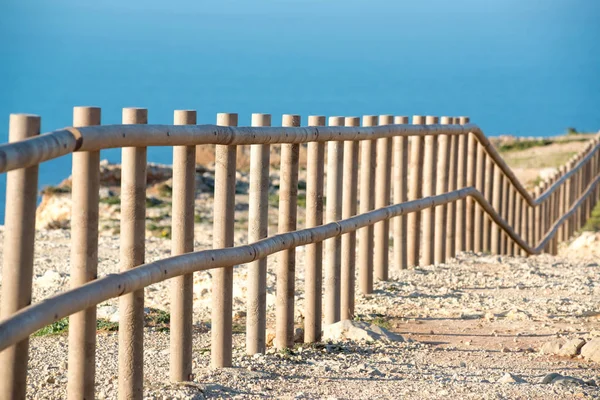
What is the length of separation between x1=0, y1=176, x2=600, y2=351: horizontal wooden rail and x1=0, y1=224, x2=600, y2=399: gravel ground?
53 cm

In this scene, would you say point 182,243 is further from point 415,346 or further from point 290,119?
point 415,346

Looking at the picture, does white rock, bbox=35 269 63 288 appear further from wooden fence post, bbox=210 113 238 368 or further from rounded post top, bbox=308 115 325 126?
wooden fence post, bbox=210 113 238 368

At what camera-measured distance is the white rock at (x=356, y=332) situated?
224 inches

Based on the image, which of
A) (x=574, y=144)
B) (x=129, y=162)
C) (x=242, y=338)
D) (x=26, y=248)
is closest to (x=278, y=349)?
(x=242, y=338)

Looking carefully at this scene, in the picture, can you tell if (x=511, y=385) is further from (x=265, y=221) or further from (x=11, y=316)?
(x=11, y=316)

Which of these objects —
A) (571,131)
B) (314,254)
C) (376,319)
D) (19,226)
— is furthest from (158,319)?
(571,131)

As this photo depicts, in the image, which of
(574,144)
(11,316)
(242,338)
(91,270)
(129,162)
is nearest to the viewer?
(11,316)

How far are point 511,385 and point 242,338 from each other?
5.64ft

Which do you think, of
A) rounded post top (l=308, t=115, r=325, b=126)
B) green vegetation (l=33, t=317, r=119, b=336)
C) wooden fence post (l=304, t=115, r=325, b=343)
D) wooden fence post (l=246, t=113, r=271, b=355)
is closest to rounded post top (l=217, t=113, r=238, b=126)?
wooden fence post (l=246, t=113, r=271, b=355)

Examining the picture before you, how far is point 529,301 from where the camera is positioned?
23.2 feet

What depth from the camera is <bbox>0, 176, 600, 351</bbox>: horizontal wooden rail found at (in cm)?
327

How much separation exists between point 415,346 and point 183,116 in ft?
6.84

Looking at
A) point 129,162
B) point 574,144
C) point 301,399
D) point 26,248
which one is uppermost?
point 574,144

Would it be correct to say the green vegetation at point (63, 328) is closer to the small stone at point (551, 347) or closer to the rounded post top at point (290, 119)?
the rounded post top at point (290, 119)
